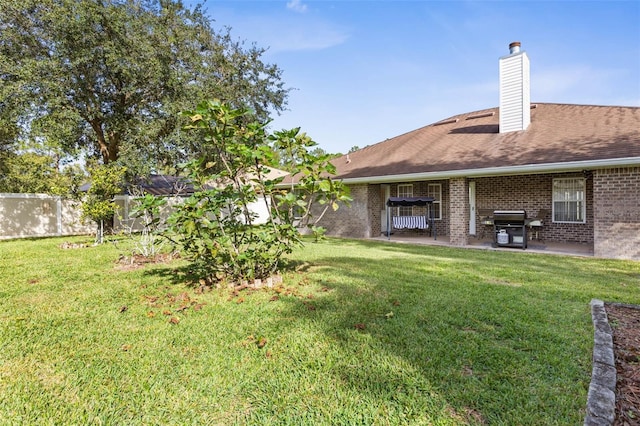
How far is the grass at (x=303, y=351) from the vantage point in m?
2.11

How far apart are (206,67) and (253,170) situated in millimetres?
11618

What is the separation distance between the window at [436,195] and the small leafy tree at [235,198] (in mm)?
9710

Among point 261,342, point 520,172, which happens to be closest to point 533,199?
point 520,172

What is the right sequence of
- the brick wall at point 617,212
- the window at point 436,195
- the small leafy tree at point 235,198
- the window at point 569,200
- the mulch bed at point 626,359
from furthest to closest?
the window at point 436,195
the window at point 569,200
the brick wall at point 617,212
the small leafy tree at point 235,198
the mulch bed at point 626,359

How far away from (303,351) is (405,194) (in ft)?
40.6

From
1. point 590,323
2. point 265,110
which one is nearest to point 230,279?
point 590,323

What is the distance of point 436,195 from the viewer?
13797 mm

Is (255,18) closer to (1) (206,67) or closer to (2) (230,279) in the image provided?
(1) (206,67)

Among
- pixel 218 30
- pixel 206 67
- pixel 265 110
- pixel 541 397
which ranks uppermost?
pixel 218 30

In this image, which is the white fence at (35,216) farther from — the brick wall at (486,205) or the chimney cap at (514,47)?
the chimney cap at (514,47)

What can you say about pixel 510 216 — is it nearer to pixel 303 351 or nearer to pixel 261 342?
pixel 303 351

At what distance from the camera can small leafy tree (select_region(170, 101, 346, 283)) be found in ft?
14.3

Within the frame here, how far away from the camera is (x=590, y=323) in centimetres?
350

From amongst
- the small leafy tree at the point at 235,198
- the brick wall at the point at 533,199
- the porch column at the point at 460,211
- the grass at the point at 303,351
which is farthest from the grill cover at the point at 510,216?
the small leafy tree at the point at 235,198
